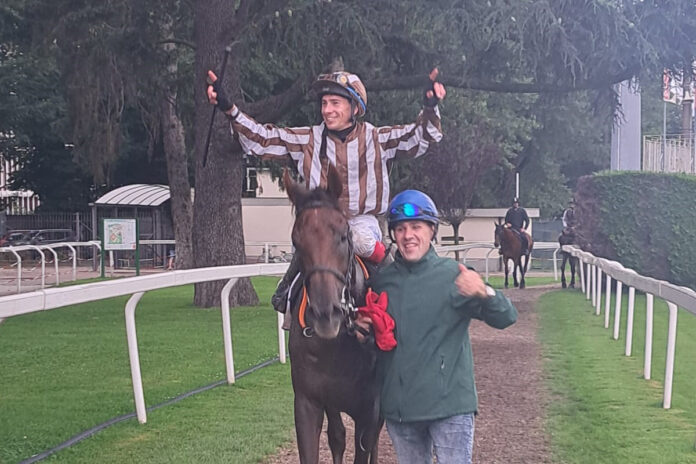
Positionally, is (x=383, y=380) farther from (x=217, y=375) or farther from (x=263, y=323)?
(x=263, y=323)

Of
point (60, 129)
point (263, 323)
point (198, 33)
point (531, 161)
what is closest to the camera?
point (263, 323)

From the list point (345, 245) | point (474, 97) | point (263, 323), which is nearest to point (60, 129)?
point (474, 97)

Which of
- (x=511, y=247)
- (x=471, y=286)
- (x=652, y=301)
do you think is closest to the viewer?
(x=471, y=286)

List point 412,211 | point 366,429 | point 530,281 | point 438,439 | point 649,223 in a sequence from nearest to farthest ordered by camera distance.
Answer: point 438,439, point 412,211, point 366,429, point 649,223, point 530,281

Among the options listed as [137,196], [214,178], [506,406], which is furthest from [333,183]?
[137,196]

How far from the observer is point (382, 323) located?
4.12 metres

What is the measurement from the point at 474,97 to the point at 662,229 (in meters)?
14.6

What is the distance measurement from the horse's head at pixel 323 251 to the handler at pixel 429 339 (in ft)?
0.76

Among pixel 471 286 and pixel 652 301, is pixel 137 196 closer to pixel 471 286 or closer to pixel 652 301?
pixel 652 301

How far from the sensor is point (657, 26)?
13.4 meters

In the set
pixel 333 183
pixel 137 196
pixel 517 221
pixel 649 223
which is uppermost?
pixel 333 183

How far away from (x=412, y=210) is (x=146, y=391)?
5.16 m

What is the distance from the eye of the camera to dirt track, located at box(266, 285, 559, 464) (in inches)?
252

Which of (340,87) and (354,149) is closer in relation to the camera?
(340,87)
